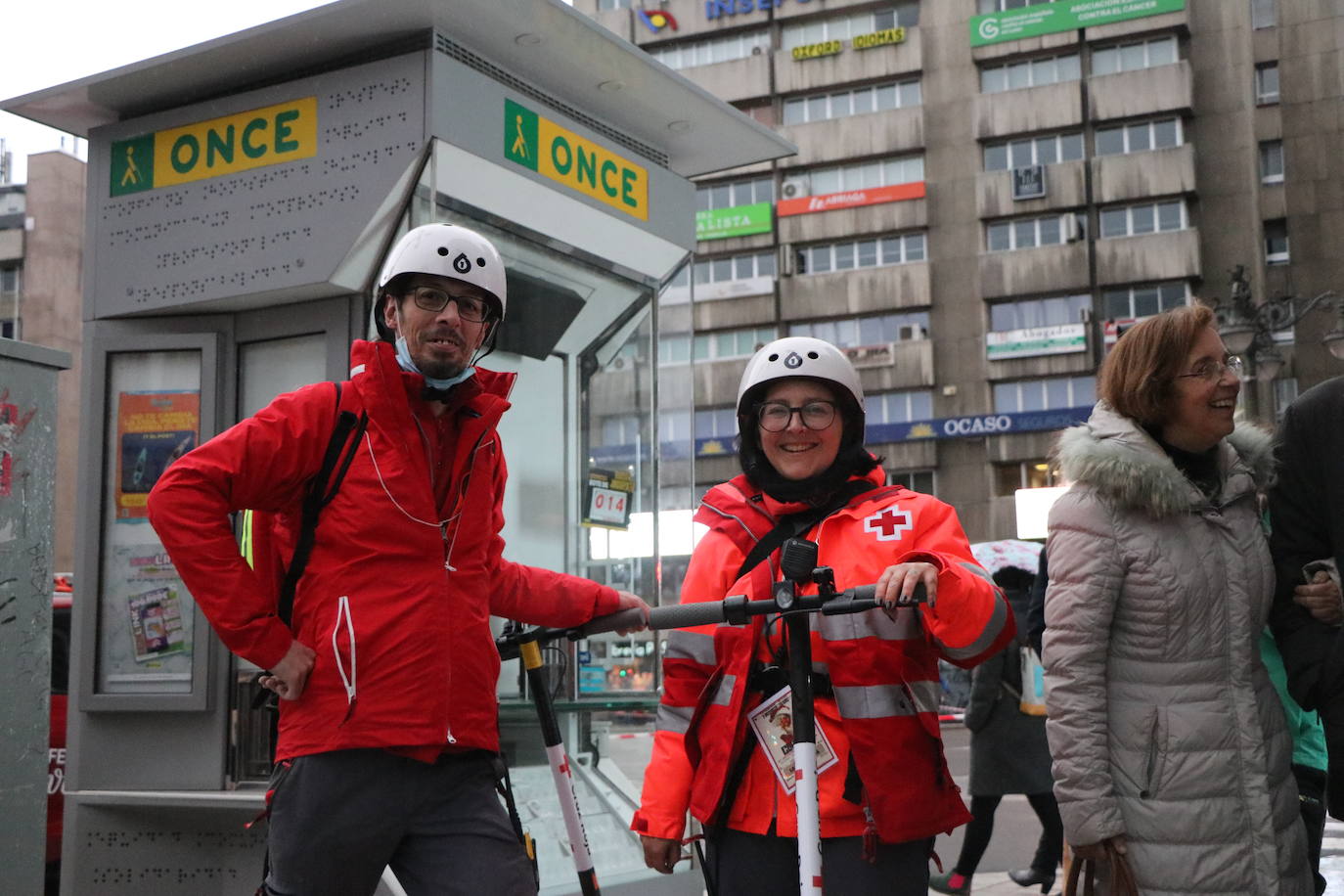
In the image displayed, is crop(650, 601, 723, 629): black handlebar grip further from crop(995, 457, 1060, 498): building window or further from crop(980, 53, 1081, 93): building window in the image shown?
crop(980, 53, 1081, 93): building window

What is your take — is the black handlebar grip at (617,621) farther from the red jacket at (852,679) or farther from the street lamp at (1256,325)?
the street lamp at (1256,325)

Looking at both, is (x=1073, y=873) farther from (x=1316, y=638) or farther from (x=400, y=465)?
(x=400, y=465)

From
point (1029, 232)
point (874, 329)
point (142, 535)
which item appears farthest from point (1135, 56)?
point (142, 535)

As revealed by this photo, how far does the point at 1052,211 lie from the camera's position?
135ft

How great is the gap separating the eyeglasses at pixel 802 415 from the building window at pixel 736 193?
4252 cm

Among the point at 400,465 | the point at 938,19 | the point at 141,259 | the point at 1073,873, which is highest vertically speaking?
the point at 938,19

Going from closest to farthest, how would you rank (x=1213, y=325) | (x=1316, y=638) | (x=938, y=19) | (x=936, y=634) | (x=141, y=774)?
(x=936, y=634) < (x=1316, y=638) < (x=1213, y=325) < (x=141, y=774) < (x=938, y=19)

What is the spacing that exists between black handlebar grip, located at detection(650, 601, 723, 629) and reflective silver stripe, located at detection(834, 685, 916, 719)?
0.37m

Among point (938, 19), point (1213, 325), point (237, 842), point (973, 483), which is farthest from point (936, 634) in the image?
point (938, 19)

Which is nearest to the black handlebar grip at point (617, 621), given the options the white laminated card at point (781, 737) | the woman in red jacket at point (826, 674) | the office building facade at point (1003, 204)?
the woman in red jacket at point (826, 674)

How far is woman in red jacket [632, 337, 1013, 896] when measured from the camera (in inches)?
116

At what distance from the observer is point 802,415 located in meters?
3.32

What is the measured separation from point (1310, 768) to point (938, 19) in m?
42.7

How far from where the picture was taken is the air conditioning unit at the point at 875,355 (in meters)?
42.8
